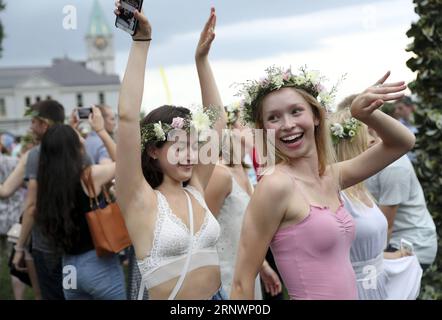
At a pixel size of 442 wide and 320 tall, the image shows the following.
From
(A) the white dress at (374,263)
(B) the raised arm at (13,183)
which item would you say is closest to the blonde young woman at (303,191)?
(A) the white dress at (374,263)

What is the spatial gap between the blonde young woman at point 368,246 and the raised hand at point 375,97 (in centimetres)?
124

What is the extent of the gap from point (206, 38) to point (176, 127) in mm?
497

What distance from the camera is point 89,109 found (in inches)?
242

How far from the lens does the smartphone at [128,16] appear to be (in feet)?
9.36

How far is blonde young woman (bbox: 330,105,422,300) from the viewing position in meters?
4.09

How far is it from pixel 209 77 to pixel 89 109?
8.82 ft

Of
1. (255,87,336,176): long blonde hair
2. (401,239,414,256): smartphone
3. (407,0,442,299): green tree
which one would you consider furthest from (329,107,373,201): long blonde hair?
(407,0,442,299): green tree

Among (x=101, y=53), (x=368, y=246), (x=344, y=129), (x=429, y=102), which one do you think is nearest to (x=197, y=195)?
(x=368, y=246)

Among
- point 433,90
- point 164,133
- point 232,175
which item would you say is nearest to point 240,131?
Answer: point 232,175

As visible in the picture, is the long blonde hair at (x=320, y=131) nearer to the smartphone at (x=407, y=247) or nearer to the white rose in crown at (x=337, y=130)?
the white rose in crown at (x=337, y=130)

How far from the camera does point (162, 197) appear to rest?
3209 mm

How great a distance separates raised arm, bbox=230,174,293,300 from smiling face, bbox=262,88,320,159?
0.86 feet

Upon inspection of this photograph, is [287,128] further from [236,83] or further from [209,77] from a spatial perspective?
[209,77]

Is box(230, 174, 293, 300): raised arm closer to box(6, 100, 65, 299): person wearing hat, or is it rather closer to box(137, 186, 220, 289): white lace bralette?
box(137, 186, 220, 289): white lace bralette
